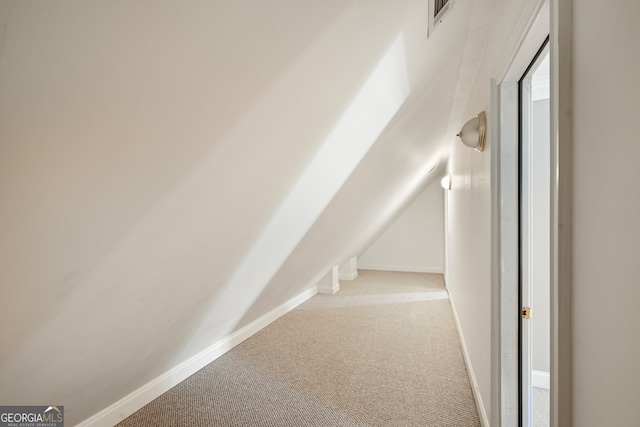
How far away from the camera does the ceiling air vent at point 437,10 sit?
1.32 m

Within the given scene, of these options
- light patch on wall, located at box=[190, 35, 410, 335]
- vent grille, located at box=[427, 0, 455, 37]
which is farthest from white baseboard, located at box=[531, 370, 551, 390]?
vent grille, located at box=[427, 0, 455, 37]

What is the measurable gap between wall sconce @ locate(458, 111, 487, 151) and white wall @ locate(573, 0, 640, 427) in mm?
1107

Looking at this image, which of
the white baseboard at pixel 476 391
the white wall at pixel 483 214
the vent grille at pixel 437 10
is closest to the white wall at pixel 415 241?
the white baseboard at pixel 476 391

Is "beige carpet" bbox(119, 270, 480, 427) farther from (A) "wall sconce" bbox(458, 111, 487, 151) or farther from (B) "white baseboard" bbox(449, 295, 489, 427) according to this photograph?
(A) "wall sconce" bbox(458, 111, 487, 151)

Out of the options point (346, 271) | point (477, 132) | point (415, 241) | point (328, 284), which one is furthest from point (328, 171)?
point (415, 241)

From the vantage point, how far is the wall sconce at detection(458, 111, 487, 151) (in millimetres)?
1746

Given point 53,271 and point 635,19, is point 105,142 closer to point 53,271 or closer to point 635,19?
point 53,271

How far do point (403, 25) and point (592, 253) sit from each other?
99 cm

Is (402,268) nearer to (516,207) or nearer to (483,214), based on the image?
(483,214)

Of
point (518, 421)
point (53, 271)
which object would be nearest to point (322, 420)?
point (518, 421)

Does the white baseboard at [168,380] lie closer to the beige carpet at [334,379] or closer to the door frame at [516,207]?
the beige carpet at [334,379]

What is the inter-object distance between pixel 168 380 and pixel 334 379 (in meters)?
1.18

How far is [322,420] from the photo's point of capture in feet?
6.81

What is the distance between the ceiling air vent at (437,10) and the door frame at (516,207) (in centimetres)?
29
